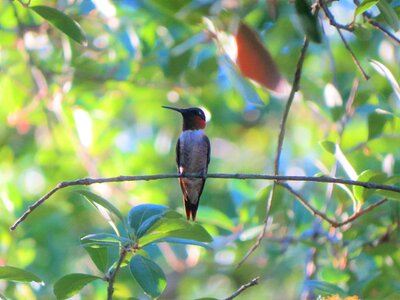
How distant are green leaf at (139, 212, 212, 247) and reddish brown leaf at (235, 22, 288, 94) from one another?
3.24 feet

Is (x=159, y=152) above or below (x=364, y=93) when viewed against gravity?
below

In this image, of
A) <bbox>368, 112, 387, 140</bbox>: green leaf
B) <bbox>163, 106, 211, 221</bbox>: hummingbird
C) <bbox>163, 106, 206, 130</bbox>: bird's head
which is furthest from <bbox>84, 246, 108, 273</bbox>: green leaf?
<bbox>163, 106, 206, 130</bbox>: bird's head

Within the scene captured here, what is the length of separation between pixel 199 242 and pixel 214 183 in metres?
4.28

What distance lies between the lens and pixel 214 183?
23.5ft

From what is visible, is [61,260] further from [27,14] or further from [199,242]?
[199,242]

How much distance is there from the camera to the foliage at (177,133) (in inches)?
130

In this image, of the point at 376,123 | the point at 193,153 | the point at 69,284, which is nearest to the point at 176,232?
the point at 69,284

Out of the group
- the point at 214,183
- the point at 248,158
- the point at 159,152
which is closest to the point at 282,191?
the point at 159,152

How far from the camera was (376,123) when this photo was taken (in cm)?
364

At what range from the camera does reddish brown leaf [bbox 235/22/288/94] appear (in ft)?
11.2

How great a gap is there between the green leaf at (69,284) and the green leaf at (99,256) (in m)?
0.09

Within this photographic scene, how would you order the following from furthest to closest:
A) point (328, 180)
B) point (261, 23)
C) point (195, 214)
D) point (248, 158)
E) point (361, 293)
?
point (248, 158) < point (261, 23) < point (195, 214) < point (361, 293) < point (328, 180)

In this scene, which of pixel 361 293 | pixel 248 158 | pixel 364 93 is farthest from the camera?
pixel 248 158

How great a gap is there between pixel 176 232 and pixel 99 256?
280 mm
